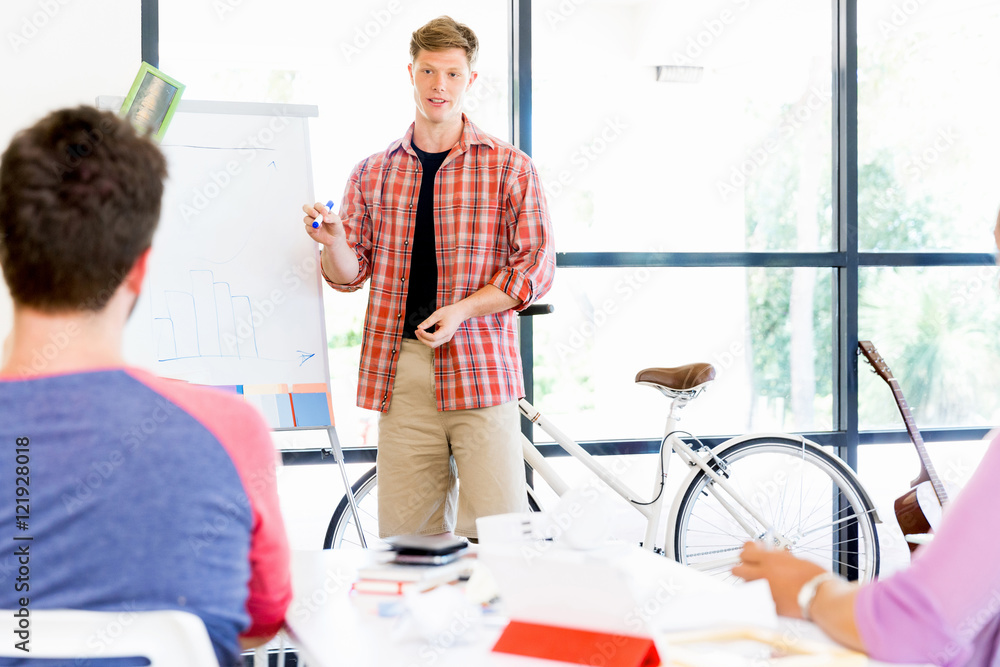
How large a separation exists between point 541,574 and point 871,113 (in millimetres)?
2804

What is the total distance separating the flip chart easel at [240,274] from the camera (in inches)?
89.7

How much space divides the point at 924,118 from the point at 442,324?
86.5 inches

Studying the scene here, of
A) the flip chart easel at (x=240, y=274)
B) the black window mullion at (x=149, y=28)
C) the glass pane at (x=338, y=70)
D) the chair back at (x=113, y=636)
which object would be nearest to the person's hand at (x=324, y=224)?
the flip chart easel at (x=240, y=274)

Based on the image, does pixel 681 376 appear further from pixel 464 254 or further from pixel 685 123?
pixel 685 123

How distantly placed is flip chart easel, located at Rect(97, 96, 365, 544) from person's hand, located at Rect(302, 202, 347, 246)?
31 cm

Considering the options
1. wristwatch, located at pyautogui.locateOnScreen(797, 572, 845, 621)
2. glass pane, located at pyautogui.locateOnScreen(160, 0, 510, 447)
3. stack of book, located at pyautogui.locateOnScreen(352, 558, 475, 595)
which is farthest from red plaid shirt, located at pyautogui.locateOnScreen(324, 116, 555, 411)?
wristwatch, located at pyautogui.locateOnScreen(797, 572, 845, 621)

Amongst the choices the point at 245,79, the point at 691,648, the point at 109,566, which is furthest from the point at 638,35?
the point at 109,566

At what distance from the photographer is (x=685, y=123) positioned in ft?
9.88

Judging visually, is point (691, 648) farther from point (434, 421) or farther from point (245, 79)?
point (245, 79)

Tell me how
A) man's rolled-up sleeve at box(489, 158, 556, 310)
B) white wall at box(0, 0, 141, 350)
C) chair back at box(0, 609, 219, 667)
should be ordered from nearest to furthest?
chair back at box(0, 609, 219, 667), man's rolled-up sleeve at box(489, 158, 556, 310), white wall at box(0, 0, 141, 350)

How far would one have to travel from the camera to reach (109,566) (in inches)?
31.7

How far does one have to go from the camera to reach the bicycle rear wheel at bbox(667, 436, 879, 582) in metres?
2.65

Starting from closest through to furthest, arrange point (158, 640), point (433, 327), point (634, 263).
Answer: point (158, 640) → point (433, 327) → point (634, 263)

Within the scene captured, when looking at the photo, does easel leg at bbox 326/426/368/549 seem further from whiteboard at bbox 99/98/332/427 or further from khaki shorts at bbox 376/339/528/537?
khaki shorts at bbox 376/339/528/537
